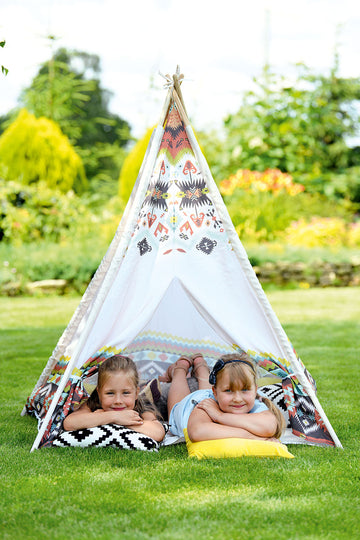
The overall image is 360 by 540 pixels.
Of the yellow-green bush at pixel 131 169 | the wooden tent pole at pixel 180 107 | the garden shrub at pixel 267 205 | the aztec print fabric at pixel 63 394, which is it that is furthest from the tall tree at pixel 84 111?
the aztec print fabric at pixel 63 394

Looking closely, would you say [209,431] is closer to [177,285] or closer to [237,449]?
[237,449]

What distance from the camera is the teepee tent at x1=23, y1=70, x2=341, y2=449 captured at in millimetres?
3316

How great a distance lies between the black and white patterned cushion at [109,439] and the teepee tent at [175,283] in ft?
0.37

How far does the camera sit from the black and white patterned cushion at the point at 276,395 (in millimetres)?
3615

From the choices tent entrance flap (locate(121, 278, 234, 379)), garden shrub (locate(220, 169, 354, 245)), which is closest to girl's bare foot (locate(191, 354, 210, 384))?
tent entrance flap (locate(121, 278, 234, 379))

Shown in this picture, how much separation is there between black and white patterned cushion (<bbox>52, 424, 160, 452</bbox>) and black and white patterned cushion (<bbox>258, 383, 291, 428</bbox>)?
0.76 metres

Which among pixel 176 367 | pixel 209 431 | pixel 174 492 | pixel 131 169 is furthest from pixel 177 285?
pixel 131 169

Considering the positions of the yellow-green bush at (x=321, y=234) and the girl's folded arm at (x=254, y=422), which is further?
the yellow-green bush at (x=321, y=234)

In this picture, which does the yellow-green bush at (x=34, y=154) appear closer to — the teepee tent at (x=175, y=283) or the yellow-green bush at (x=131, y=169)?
the yellow-green bush at (x=131, y=169)

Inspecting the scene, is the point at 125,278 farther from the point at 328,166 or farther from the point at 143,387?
the point at 328,166

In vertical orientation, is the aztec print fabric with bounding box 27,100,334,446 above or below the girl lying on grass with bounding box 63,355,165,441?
A: above

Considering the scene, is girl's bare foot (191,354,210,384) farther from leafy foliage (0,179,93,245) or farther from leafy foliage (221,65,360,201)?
leafy foliage (221,65,360,201)

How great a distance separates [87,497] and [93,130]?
75.0ft

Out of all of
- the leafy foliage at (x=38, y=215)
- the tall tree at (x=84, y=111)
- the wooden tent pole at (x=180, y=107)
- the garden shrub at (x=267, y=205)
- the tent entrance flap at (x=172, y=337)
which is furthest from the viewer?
the tall tree at (x=84, y=111)
